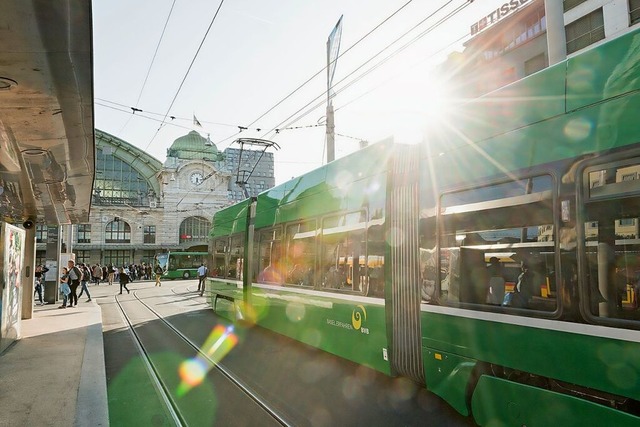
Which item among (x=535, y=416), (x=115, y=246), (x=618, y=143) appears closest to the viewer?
(x=618, y=143)

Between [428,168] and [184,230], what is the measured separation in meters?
61.7

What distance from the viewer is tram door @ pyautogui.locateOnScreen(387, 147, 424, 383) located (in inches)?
205

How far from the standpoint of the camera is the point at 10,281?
912 centimetres

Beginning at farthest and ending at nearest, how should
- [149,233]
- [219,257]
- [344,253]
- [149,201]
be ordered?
[149,201] < [149,233] < [219,257] < [344,253]

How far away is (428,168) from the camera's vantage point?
5.23 m

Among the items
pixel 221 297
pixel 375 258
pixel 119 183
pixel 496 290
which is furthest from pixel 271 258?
pixel 119 183

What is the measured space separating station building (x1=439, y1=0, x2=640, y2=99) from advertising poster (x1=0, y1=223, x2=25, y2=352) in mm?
18790

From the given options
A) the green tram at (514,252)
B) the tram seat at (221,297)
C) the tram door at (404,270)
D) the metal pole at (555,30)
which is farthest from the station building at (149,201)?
the tram door at (404,270)

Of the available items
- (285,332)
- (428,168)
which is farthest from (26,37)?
(285,332)

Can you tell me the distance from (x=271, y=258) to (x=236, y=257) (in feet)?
9.38

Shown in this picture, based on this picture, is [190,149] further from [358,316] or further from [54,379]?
[358,316]

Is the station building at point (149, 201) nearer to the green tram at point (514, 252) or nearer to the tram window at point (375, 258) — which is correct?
the tram window at point (375, 258)

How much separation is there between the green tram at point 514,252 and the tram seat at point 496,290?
0.01 meters

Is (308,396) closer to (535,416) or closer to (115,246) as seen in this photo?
(535,416)
